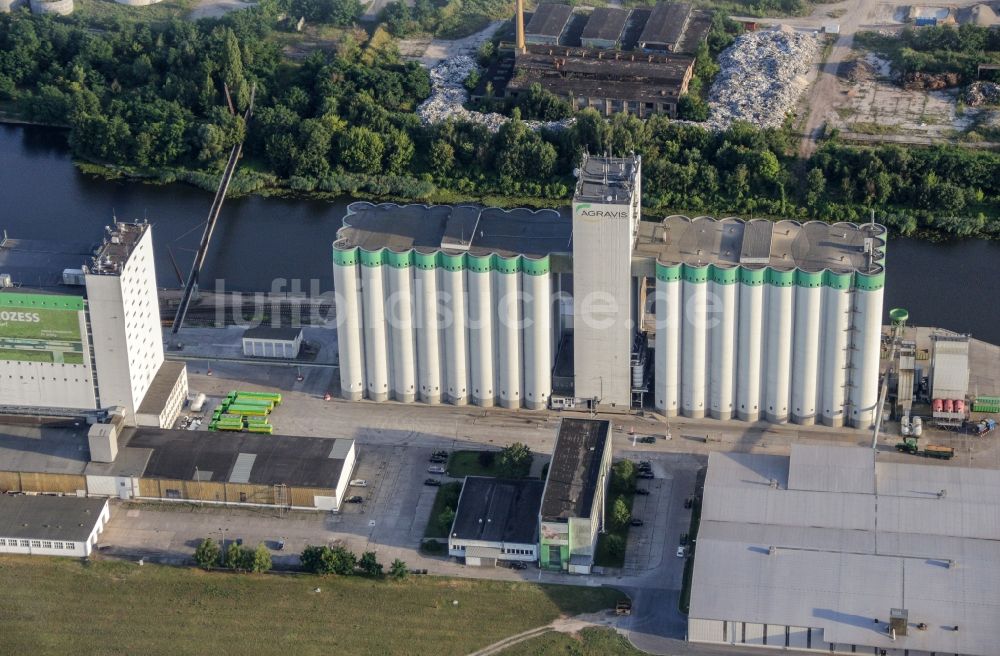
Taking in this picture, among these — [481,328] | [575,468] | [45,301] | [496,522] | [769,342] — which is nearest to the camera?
[496,522]

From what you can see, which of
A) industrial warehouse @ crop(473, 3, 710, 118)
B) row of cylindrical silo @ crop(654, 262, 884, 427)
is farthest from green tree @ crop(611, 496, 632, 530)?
industrial warehouse @ crop(473, 3, 710, 118)

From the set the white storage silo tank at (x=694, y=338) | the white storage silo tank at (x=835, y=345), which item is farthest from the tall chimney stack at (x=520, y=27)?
the white storage silo tank at (x=835, y=345)

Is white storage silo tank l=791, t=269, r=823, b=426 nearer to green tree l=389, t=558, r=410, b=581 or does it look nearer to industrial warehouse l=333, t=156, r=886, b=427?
industrial warehouse l=333, t=156, r=886, b=427

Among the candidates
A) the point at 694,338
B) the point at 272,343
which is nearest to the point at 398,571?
the point at 694,338

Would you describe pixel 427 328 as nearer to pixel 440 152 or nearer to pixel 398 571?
pixel 398 571

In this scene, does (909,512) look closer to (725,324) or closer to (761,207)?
(725,324)

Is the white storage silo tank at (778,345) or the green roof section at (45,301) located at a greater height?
the green roof section at (45,301)

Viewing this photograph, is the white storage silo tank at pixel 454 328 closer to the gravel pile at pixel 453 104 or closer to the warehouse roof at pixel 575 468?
the warehouse roof at pixel 575 468
